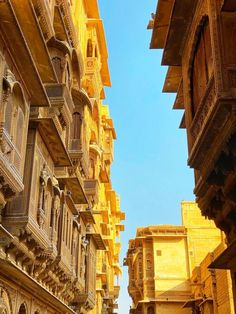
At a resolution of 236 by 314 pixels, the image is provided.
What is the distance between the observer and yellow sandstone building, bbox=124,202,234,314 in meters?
35.5

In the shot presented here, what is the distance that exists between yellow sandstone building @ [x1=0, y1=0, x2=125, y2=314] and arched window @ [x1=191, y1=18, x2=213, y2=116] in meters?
3.08

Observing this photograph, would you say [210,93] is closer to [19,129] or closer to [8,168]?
[19,129]

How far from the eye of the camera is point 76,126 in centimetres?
1689

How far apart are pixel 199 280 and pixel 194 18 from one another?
23.9m

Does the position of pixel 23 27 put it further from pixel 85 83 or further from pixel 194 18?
pixel 85 83

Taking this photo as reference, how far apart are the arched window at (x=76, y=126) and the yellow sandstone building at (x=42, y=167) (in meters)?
0.03

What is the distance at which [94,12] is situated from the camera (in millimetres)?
24641

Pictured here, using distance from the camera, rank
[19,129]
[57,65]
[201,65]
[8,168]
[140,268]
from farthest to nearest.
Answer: [140,268], [57,65], [201,65], [19,129], [8,168]

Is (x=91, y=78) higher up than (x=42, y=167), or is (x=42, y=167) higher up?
(x=91, y=78)

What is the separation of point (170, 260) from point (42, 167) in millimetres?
26725

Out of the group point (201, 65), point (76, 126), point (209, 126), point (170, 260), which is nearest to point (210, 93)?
point (209, 126)

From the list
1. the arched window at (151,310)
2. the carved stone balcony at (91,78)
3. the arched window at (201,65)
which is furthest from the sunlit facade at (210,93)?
the arched window at (151,310)

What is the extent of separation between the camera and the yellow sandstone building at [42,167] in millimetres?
8672

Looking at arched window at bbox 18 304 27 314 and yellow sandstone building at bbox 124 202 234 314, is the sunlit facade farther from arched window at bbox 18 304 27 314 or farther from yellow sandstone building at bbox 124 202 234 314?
yellow sandstone building at bbox 124 202 234 314
